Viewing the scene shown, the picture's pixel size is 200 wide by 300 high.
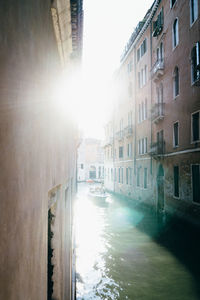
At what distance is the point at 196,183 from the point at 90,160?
56114 millimetres

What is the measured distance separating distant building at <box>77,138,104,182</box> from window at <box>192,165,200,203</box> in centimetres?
5455

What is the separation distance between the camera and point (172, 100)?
1653 cm

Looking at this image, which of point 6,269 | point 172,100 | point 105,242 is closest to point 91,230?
point 105,242

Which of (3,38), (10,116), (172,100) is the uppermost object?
(172,100)

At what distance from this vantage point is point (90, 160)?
2712 inches

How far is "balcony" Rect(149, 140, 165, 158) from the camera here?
18389mm

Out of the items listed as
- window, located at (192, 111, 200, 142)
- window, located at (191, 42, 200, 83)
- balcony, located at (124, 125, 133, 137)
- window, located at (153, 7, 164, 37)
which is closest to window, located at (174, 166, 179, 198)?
window, located at (192, 111, 200, 142)

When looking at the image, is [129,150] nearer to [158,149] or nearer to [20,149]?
[158,149]

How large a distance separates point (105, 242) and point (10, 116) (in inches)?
539

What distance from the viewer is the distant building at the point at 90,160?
67.6 metres

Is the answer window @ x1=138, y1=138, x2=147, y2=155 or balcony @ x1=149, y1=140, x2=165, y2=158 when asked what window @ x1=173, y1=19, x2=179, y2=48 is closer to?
balcony @ x1=149, y1=140, x2=165, y2=158

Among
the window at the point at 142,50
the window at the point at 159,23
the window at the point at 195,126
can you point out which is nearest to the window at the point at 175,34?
the window at the point at 159,23

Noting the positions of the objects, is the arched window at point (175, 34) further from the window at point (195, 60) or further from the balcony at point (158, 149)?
the balcony at point (158, 149)

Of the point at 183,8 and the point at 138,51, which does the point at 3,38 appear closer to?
the point at 183,8
